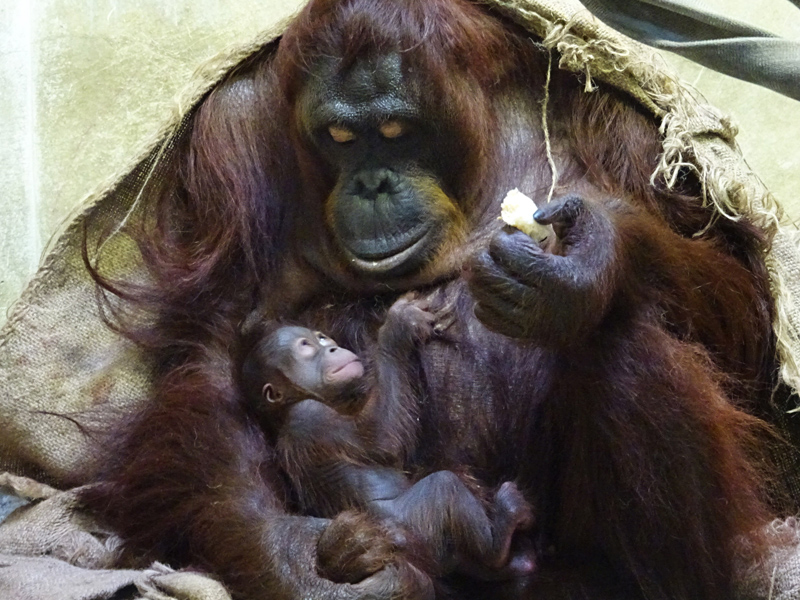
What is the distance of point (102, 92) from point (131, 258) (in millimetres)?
814

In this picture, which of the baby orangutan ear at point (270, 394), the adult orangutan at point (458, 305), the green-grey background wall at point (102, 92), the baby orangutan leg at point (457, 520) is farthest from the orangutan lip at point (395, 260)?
the green-grey background wall at point (102, 92)

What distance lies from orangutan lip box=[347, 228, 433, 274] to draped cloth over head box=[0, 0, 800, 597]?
0.42m

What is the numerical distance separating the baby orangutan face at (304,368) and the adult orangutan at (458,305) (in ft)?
0.32

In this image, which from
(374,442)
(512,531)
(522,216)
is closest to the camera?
(522,216)

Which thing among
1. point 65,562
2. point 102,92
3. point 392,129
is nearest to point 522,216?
point 392,129

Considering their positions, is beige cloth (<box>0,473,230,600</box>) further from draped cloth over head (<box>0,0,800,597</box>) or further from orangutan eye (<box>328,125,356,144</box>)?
orangutan eye (<box>328,125,356,144</box>)

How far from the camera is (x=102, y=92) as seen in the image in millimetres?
2721

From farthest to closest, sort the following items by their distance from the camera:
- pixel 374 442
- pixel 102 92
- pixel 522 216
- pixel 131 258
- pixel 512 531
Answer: pixel 102 92 → pixel 131 258 → pixel 374 442 → pixel 512 531 → pixel 522 216

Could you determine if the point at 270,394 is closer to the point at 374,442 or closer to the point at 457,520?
the point at 374,442

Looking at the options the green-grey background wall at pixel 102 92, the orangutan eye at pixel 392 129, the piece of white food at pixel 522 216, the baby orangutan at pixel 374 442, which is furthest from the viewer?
the green-grey background wall at pixel 102 92

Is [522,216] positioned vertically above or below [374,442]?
above

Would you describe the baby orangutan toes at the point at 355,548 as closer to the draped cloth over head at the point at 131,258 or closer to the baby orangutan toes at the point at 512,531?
the baby orangutan toes at the point at 512,531

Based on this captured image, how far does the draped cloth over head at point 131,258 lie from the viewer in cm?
171

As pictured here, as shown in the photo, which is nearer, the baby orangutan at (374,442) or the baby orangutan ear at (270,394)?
the baby orangutan at (374,442)
